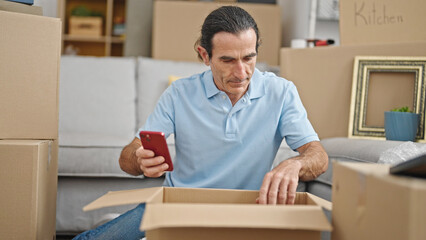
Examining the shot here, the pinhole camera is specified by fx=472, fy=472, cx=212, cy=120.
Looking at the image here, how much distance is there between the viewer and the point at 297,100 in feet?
4.56

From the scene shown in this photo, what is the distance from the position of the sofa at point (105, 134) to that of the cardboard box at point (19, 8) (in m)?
0.72

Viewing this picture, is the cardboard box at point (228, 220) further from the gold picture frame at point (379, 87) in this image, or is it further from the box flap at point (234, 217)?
the gold picture frame at point (379, 87)

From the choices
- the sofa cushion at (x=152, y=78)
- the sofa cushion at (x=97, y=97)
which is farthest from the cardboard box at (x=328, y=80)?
the sofa cushion at (x=97, y=97)

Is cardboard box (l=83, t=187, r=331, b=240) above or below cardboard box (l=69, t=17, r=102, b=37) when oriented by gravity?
below

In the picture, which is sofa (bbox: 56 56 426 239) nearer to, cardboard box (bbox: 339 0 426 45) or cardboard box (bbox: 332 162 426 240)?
cardboard box (bbox: 339 0 426 45)

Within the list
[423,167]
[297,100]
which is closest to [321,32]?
[297,100]

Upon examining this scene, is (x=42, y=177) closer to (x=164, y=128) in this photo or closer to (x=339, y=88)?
(x=164, y=128)

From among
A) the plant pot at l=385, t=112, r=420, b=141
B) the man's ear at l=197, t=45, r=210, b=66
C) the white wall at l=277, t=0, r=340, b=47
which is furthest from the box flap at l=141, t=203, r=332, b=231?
the white wall at l=277, t=0, r=340, b=47

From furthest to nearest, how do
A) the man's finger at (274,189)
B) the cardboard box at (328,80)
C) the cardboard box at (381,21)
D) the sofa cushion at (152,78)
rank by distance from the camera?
the sofa cushion at (152,78), the cardboard box at (328,80), the cardboard box at (381,21), the man's finger at (274,189)

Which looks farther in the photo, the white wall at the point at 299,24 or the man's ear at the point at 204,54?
the white wall at the point at 299,24

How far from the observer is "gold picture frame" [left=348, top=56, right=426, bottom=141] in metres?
1.88

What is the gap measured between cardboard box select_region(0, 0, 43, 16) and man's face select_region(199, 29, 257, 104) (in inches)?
20.8

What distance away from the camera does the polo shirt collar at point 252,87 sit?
4.54 ft

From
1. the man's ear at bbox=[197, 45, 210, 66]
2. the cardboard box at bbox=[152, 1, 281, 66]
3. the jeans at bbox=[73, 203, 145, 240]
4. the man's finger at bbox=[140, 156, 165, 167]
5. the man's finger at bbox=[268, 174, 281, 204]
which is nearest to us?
the man's finger at bbox=[268, 174, 281, 204]
